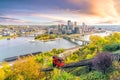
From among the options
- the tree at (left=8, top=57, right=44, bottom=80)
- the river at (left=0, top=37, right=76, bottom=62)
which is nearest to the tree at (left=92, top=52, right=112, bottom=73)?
the tree at (left=8, top=57, right=44, bottom=80)

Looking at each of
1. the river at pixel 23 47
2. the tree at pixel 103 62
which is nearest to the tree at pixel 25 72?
the tree at pixel 103 62

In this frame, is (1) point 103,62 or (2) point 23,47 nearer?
(1) point 103,62

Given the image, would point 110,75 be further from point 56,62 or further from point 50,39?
point 50,39

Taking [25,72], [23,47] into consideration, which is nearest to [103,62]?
[25,72]

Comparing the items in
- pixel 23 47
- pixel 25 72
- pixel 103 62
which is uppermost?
pixel 103 62

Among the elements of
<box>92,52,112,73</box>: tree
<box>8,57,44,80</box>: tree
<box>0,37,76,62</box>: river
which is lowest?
<box>0,37,76,62</box>: river

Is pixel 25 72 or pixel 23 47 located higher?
pixel 25 72

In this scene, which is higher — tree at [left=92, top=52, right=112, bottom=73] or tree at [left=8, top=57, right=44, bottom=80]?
tree at [left=92, top=52, right=112, bottom=73]

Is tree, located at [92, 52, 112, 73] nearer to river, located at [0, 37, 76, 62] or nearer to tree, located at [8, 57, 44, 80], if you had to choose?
tree, located at [8, 57, 44, 80]

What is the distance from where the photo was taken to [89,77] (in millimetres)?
5234

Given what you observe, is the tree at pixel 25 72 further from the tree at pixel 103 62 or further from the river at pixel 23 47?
the river at pixel 23 47

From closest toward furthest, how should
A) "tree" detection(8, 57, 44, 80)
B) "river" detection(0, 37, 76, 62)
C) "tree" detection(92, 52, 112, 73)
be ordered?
"tree" detection(92, 52, 112, 73)
"tree" detection(8, 57, 44, 80)
"river" detection(0, 37, 76, 62)

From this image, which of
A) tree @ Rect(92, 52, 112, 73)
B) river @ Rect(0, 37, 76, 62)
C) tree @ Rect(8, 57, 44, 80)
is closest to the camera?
tree @ Rect(92, 52, 112, 73)

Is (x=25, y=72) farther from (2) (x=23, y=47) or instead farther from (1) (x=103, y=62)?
(2) (x=23, y=47)
